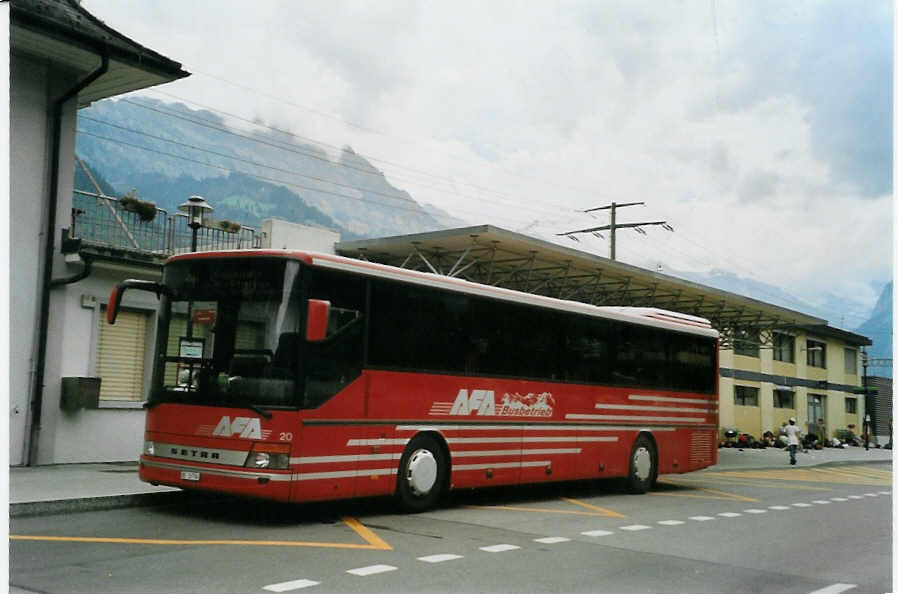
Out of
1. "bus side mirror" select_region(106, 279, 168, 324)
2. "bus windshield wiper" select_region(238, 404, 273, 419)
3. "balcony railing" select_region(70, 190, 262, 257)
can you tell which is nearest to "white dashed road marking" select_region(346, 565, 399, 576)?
"bus windshield wiper" select_region(238, 404, 273, 419)

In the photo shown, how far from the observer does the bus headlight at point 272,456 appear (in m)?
10.5

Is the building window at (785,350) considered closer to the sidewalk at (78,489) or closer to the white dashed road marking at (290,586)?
the sidewalk at (78,489)

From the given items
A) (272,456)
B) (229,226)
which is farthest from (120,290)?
(229,226)

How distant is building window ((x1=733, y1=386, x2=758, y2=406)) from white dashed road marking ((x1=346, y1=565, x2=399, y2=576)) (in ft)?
135

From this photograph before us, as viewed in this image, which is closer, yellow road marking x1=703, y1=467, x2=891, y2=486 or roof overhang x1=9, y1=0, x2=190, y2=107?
roof overhang x1=9, y1=0, x2=190, y2=107

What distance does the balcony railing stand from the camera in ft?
55.5

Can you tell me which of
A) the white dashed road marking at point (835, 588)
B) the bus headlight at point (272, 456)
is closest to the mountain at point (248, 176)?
the bus headlight at point (272, 456)

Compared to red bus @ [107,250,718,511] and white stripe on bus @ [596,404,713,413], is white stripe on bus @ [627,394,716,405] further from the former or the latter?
red bus @ [107,250,718,511]

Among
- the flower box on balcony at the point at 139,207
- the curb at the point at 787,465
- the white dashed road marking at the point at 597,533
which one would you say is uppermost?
the flower box on balcony at the point at 139,207

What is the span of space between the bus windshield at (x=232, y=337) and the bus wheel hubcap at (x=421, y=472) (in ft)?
7.41

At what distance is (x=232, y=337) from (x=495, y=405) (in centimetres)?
430

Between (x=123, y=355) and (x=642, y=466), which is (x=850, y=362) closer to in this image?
(x=642, y=466)

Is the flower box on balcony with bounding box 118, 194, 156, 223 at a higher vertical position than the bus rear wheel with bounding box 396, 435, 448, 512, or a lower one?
higher

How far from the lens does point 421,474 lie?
12328mm
